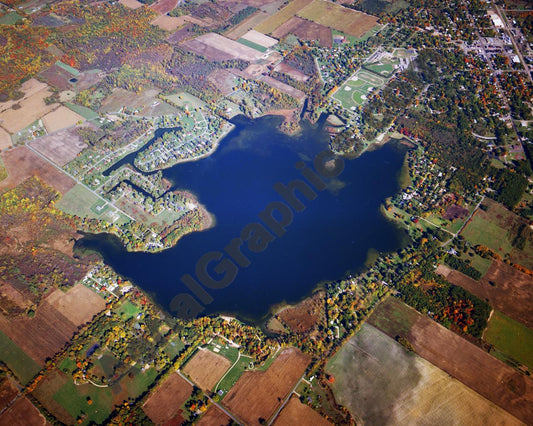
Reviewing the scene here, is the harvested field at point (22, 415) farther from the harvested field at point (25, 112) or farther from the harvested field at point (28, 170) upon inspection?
the harvested field at point (25, 112)

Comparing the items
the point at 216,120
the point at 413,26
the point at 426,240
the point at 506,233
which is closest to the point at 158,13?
the point at 216,120

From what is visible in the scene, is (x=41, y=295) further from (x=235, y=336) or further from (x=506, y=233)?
(x=506, y=233)

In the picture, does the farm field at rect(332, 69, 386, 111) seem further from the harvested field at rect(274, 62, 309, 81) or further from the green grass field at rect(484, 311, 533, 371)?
the green grass field at rect(484, 311, 533, 371)

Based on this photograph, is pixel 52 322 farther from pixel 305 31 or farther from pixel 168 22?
pixel 305 31

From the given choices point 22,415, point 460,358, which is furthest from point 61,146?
point 460,358

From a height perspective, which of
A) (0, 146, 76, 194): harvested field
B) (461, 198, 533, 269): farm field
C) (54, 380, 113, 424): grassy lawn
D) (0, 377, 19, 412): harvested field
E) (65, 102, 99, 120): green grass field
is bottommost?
(0, 377, 19, 412): harvested field

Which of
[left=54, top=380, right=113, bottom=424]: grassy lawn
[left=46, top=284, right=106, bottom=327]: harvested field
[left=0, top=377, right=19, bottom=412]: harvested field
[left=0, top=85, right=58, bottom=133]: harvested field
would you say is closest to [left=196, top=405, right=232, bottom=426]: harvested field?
[left=54, top=380, right=113, bottom=424]: grassy lawn
